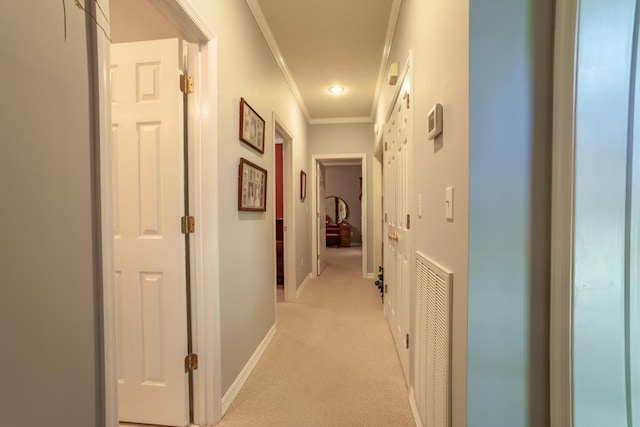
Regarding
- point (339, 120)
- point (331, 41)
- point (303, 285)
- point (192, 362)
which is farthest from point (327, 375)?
point (339, 120)

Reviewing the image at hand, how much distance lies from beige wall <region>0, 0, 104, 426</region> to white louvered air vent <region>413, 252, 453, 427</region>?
1.14 m

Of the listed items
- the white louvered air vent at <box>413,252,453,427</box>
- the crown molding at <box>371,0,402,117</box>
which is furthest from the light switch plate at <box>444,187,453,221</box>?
the crown molding at <box>371,0,402,117</box>

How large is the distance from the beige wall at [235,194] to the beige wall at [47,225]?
834 millimetres

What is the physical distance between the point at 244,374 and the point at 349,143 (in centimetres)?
378

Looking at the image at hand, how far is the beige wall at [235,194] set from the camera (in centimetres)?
173

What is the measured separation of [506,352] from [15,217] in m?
1.35

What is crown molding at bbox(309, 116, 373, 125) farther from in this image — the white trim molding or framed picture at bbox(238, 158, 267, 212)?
framed picture at bbox(238, 158, 267, 212)

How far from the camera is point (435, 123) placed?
3.89 ft

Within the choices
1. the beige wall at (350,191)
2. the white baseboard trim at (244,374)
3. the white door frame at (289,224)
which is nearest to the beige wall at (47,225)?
the white baseboard trim at (244,374)

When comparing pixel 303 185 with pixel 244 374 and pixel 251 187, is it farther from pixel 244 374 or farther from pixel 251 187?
pixel 244 374

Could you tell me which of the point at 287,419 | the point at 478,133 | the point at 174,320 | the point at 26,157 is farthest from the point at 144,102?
the point at 287,419

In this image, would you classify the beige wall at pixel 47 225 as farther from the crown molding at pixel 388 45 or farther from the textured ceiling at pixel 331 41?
the crown molding at pixel 388 45

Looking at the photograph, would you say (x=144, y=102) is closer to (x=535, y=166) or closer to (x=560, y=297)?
(x=535, y=166)

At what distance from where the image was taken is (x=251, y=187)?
216 cm
